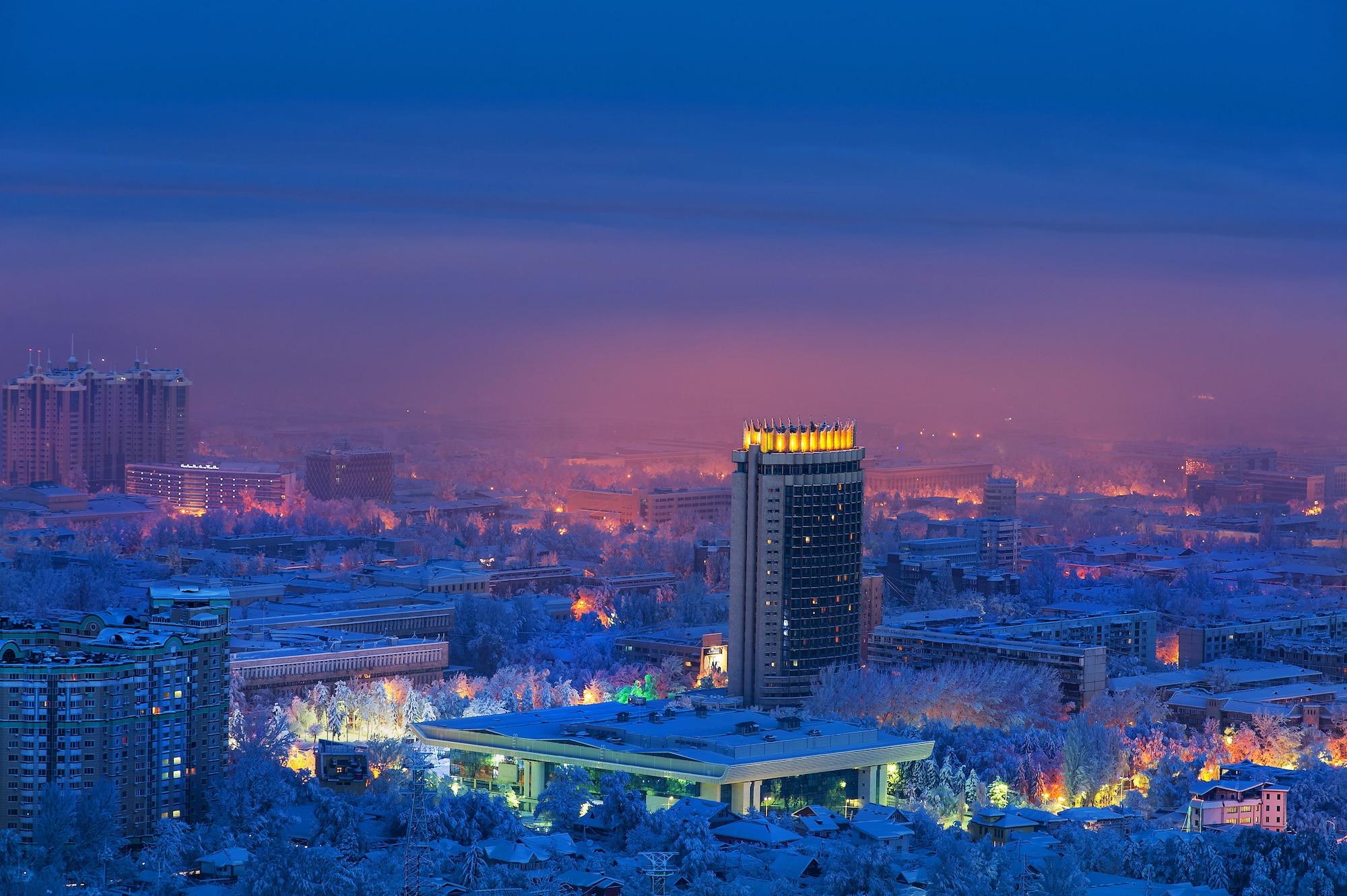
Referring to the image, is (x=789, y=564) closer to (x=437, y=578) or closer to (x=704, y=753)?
(x=704, y=753)

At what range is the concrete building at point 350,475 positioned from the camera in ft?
335

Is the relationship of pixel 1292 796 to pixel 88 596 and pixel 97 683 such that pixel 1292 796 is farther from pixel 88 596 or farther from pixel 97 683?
pixel 88 596

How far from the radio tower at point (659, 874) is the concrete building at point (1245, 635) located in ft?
87.0

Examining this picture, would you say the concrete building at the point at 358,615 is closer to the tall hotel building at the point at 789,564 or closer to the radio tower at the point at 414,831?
the tall hotel building at the point at 789,564

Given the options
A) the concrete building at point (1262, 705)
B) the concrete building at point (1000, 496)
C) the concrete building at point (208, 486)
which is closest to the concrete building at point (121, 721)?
the concrete building at point (1262, 705)

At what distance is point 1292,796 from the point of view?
125ft

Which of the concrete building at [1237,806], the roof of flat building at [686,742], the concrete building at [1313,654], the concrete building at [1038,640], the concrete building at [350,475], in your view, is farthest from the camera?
the concrete building at [350,475]

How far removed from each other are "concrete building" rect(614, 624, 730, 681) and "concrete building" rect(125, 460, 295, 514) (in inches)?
1712

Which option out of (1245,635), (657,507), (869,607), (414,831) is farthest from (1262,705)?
(657,507)

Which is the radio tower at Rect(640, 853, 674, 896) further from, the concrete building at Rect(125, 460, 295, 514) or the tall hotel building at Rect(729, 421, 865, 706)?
the concrete building at Rect(125, 460, 295, 514)

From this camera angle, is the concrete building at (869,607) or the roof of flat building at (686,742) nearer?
the roof of flat building at (686,742)

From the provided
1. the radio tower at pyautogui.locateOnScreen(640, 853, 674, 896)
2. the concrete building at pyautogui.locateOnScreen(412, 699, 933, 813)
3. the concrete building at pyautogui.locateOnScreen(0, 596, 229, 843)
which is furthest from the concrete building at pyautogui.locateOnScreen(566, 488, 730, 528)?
the radio tower at pyautogui.locateOnScreen(640, 853, 674, 896)

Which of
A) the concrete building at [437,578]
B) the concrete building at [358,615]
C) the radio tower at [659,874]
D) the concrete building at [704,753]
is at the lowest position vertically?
the radio tower at [659,874]

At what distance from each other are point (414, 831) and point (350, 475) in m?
68.9
